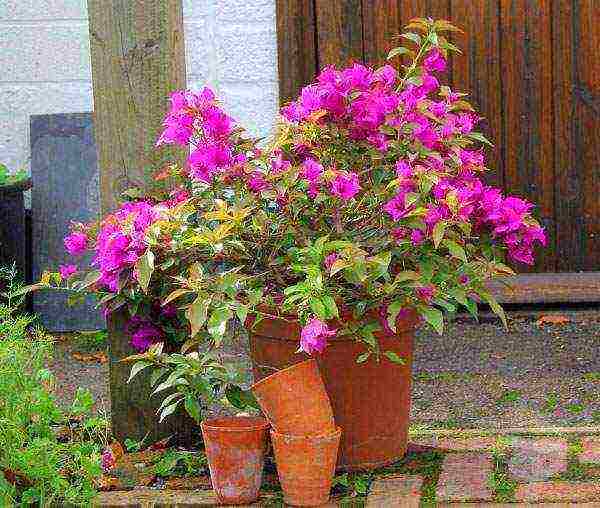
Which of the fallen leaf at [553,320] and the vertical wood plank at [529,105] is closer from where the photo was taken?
the fallen leaf at [553,320]

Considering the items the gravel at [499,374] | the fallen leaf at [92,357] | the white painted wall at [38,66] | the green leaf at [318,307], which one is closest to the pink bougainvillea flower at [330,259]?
the green leaf at [318,307]

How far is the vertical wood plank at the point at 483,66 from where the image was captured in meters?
5.52

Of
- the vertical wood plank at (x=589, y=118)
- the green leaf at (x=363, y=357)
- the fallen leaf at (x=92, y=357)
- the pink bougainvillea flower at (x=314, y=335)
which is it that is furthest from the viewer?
the vertical wood plank at (x=589, y=118)

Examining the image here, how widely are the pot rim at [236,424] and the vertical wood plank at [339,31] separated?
8.24 ft

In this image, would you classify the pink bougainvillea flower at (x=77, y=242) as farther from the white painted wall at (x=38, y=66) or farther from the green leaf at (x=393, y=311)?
the white painted wall at (x=38, y=66)

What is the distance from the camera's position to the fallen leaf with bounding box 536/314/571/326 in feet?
17.6

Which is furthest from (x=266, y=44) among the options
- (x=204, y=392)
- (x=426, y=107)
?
(x=204, y=392)

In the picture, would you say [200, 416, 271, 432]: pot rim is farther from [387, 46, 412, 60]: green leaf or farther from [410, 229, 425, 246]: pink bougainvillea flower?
[387, 46, 412, 60]: green leaf

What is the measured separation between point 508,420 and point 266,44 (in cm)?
219

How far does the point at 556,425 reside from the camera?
3895mm

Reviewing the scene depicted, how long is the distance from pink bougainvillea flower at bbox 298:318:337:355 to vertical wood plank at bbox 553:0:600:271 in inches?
111

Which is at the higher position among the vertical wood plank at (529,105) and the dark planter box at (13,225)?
the vertical wood plank at (529,105)

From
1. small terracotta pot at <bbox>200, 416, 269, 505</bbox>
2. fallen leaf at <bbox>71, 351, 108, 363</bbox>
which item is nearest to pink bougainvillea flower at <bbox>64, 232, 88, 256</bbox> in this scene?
small terracotta pot at <bbox>200, 416, 269, 505</bbox>

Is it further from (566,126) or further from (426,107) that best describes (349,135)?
(566,126)
